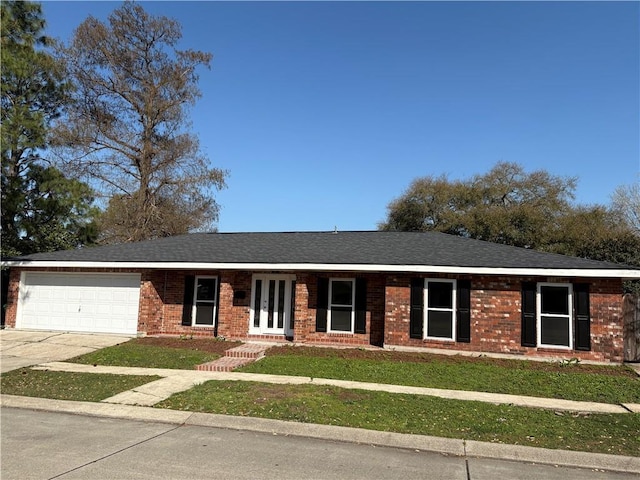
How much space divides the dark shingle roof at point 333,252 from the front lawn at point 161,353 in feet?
8.96

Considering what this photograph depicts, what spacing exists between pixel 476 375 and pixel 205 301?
9754mm

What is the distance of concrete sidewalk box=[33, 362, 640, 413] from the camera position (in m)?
8.70

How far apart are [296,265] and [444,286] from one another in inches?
182

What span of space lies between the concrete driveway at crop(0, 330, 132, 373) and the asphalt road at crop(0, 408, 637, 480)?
661cm

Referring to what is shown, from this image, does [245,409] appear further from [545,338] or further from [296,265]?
[545,338]

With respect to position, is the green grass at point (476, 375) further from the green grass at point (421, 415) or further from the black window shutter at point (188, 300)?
the black window shutter at point (188, 300)

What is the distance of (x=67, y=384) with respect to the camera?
9.84 m

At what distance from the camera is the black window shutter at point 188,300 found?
1723 cm

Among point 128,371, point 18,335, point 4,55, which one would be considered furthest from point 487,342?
point 4,55

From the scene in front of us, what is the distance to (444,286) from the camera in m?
14.7

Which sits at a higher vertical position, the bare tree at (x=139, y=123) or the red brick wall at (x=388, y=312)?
the bare tree at (x=139, y=123)

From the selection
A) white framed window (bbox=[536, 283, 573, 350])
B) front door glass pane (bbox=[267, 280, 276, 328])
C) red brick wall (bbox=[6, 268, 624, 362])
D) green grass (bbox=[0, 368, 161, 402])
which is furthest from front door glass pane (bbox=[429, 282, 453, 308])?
green grass (bbox=[0, 368, 161, 402])

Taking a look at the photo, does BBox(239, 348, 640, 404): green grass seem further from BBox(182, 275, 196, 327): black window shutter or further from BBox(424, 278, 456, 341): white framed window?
BBox(182, 275, 196, 327): black window shutter

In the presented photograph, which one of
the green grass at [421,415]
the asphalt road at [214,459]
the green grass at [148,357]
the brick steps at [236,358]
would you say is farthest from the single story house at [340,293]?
the asphalt road at [214,459]
